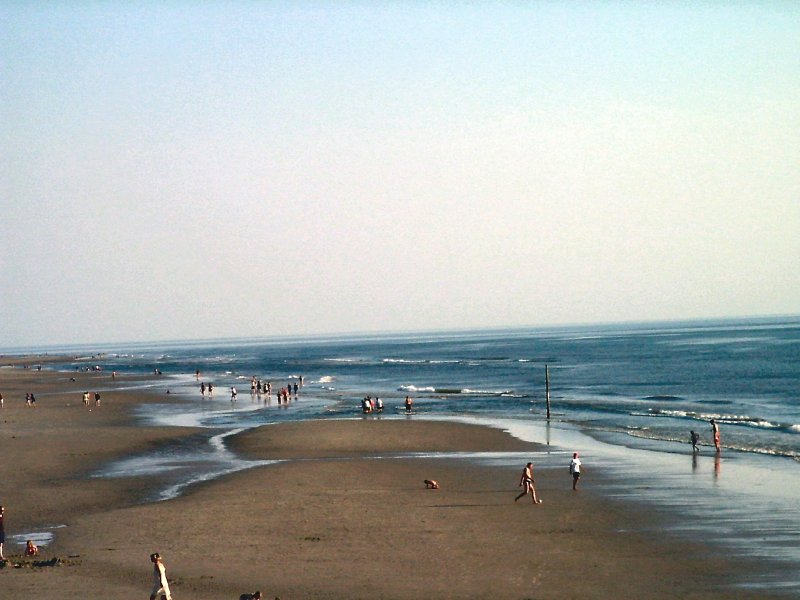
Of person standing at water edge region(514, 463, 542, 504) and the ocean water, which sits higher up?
person standing at water edge region(514, 463, 542, 504)

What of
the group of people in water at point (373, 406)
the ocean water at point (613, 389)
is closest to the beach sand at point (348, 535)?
the ocean water at point (613, 389)

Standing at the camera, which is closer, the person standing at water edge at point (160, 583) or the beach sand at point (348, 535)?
the person standing at water edge at point (160, 583)

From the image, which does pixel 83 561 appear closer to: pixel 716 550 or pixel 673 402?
pixel 716 550

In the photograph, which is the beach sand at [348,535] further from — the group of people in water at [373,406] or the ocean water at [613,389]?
the group of people in water at [373,406]

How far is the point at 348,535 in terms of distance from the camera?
22578mm

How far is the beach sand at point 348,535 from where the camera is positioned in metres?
18.0

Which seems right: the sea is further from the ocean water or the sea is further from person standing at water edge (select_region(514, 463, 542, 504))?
person standing at water edge (select_region(514, 463, 542, 504))

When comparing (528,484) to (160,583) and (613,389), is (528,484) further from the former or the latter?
(613,389)

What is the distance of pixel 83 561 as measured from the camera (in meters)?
20.0

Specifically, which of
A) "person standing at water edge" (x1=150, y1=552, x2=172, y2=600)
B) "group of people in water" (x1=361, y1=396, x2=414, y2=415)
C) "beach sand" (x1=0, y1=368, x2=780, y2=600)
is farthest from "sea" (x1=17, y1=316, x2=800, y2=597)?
"person standing at water edge" (x1=150, y1=552, x2=172, y2=600)

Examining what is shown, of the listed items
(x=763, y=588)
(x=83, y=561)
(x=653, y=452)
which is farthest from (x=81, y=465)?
(x=763, y=588)

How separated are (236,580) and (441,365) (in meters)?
113

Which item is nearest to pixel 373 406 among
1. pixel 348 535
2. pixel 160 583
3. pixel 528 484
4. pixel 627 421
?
pixel 627 421

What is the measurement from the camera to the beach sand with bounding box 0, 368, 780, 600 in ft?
59.1
